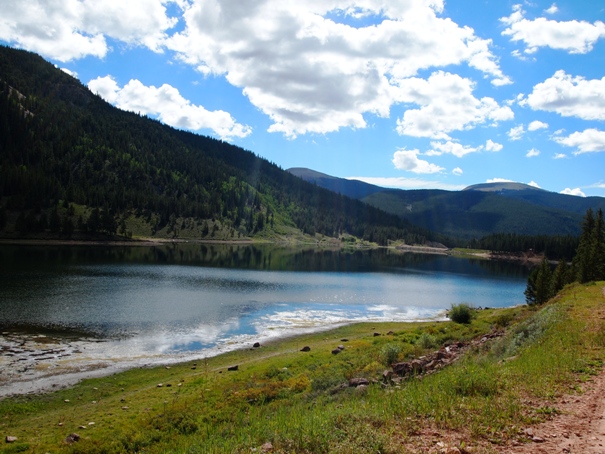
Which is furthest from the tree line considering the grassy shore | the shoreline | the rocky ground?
the rocky ground

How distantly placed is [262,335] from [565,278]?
5141cm

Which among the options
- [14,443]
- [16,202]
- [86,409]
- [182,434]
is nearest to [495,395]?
[182,434]

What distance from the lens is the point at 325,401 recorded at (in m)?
17.9

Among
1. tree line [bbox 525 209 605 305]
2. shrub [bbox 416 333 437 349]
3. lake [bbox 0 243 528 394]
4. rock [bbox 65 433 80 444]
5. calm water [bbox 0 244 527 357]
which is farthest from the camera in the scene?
tree line [bbox 525 209 605 305]

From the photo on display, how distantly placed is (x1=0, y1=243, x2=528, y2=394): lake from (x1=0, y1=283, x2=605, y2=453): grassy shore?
9611 mm

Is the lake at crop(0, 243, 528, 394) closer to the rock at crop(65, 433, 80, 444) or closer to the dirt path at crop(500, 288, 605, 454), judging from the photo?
the rock at crop(65, 433, 80, 444)

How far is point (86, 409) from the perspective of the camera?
2219 centimetres

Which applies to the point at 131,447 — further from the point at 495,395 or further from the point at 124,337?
the point at 124,337

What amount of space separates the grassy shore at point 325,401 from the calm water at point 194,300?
11898 millimetres

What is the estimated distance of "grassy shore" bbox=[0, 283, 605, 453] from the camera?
36.0 feet

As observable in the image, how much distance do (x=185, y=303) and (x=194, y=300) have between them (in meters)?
2.83

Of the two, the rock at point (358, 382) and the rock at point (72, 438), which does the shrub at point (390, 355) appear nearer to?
the rock at point (358, 382)

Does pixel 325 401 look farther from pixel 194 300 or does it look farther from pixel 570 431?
pixel 194 300

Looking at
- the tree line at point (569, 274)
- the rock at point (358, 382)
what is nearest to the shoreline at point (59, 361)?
the rock at point (358, 382)
